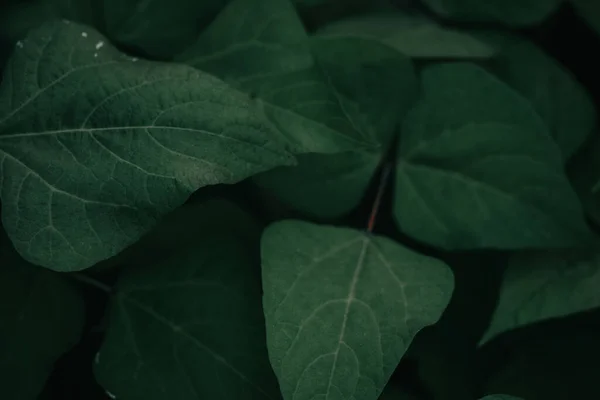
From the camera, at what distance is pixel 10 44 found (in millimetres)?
608

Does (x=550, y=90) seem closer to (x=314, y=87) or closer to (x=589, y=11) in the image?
(x=589, y=11)

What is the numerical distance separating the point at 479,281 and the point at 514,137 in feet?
0.53

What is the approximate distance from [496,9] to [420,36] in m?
0.12

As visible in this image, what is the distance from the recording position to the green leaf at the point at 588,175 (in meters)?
0.67

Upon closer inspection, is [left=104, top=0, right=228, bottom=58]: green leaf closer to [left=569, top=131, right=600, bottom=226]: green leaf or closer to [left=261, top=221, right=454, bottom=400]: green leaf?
[left=261, top=221, right=454, bottom=400]: green leaf

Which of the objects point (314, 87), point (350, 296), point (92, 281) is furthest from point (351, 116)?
point (92, 281)

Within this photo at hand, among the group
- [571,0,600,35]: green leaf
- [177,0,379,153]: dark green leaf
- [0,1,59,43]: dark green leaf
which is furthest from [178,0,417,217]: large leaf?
[571,0,600,35]: green leaf

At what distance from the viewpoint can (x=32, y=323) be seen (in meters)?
0.59

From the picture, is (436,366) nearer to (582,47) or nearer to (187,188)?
(187,188)

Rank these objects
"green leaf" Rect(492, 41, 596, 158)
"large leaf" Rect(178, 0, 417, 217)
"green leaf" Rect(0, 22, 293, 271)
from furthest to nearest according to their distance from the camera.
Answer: "green leaf" Rect(492, 41, 596, 158) → "large leaf" Rect(178, 0, 417, 217) → "green leaf" Rect(0, 22, 293, 271)

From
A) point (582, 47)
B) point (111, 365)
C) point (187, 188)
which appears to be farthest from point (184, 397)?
point (582, 47)

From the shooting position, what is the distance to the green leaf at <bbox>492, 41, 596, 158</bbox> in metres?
0.70

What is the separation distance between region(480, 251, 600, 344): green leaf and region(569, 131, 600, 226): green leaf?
77 millimetres

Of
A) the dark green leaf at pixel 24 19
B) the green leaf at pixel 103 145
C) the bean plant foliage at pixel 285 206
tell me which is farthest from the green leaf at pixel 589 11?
the dark green leaf at pixel 24 19
